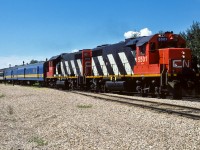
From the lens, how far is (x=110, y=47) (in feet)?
80.4

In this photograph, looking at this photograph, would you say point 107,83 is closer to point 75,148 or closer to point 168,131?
point 168,131

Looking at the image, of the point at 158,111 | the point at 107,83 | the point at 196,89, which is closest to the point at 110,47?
the point at 107,83

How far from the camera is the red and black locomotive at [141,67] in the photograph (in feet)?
59.8

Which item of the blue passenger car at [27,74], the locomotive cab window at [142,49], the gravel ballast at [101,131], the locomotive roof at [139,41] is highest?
the locomotive roof at [139,41]

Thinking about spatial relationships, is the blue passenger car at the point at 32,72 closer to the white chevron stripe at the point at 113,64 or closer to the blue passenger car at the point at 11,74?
the blue passenger car at the point at 11,74

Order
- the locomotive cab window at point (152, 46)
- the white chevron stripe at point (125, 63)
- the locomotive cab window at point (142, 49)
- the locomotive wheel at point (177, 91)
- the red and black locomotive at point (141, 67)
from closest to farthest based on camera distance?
the locomotive wheel at point (177, 91)
the red and black locomotive at point (141, 67)
the locomotive cab window at point (152, 46)
the locomotive cab window at point (142, 49)
the white chevron stripe at point (125, 63)

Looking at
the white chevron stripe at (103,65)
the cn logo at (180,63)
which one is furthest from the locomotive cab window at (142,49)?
the white chevron stripe at (103,65)

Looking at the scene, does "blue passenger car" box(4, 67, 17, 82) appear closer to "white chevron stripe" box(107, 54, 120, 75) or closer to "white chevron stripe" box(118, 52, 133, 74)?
"white chevron stripe" box(107, 54, 120, 75)

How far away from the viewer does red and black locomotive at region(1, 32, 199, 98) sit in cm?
1823

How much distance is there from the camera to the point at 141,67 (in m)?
20.3

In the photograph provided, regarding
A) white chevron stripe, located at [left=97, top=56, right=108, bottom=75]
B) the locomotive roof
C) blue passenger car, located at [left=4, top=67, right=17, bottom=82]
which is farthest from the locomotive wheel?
blue passenger car, located at [left=4, top=67, right=17, bottom=82]

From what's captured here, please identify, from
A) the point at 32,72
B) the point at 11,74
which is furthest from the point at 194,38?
the point at 11,74

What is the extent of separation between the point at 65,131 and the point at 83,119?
208 centimetres

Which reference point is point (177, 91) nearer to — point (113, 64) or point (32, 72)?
point (113, 64)
